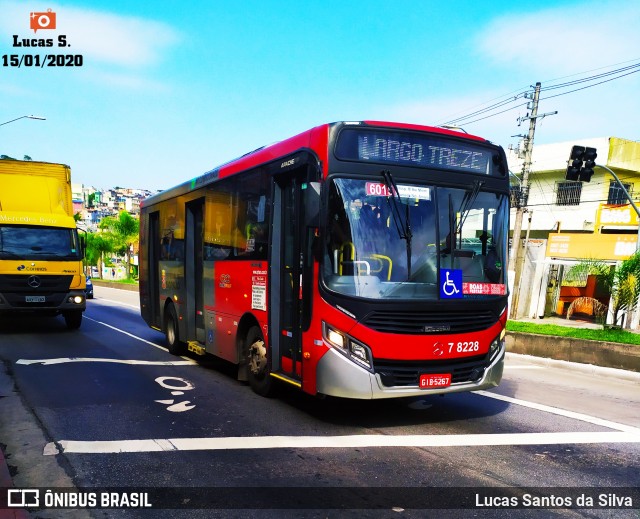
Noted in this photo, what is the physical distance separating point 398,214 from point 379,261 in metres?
0.57

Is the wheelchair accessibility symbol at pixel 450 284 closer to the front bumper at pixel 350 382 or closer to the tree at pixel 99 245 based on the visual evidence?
the front bumper at pixel 350 382

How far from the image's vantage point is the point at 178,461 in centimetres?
519

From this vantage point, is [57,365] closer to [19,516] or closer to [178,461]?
[178,461]

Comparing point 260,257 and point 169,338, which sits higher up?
point 260,257

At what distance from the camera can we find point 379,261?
5.98 metres

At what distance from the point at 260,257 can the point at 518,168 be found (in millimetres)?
34159

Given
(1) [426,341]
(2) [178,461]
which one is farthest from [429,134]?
(2) [178,461]

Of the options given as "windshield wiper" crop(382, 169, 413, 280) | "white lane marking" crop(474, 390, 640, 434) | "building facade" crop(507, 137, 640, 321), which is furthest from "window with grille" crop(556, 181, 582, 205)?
"windshield wiper" crop(382, 169, 413, 280)

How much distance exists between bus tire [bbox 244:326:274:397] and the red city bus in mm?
32

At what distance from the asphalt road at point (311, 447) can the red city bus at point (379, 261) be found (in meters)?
0.62

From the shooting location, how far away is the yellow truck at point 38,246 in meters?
13.7

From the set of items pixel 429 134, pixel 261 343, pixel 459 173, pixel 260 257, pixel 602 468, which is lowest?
pixel 602 468

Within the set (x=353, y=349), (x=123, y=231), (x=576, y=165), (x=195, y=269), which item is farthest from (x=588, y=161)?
(x=123, y=231)

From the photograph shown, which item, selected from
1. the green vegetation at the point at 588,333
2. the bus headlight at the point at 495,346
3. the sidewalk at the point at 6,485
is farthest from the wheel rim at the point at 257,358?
the green vegetation at the point at 588,333
